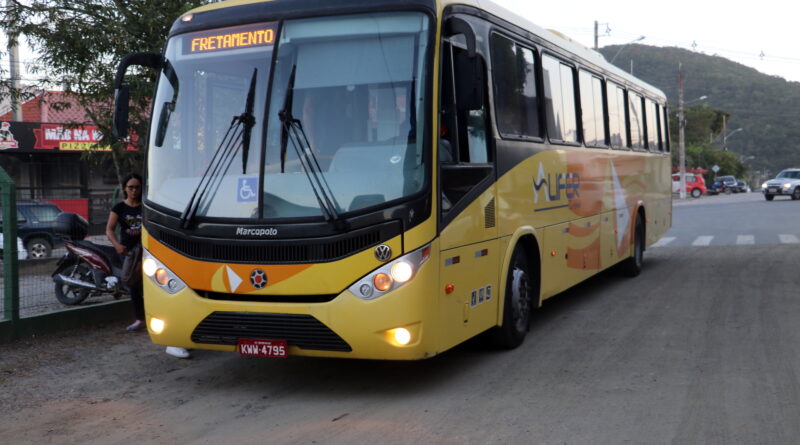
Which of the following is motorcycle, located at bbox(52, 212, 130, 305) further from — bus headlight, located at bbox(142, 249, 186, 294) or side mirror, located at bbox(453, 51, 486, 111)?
side mirror, located at bbox(453, 51, 486, 111)

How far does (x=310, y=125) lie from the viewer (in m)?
6.34

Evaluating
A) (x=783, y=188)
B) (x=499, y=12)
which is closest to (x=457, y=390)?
(x=499, y=12)

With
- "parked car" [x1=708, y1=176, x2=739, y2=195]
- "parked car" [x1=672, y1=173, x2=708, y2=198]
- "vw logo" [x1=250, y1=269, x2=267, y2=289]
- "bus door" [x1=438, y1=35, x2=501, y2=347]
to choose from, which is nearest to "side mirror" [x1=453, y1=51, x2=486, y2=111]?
"bus door" [x1=438, y1=35, x2=501, y2=347]

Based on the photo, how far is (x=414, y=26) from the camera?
640 centimetres

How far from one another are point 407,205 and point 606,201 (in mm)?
6185

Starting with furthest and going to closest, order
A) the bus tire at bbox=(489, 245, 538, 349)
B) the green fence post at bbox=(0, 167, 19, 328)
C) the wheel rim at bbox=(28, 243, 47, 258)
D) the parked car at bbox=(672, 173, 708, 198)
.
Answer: the parked car at bbox=(672, 173, 708, 198)
the wheel rim at bbox=(28, 243, 47, 258)
the green fence post at bbox=(0, 167, 19, 328)
the bus tire at bbox=(489, 245, 538, 349)

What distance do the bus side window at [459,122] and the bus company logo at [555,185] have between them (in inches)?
66.4

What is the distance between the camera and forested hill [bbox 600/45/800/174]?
119250mm

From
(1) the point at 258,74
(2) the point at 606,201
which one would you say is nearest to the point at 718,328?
(2) the point at 606,201

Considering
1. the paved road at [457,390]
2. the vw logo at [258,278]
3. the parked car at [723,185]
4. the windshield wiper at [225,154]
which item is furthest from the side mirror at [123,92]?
the parked car at [723,185]

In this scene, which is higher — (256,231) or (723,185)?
(256,231)

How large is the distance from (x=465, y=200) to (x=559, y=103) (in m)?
3.25

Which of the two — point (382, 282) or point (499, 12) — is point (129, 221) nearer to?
point (382, 282)

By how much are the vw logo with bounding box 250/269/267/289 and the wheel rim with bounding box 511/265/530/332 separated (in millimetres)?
2570
